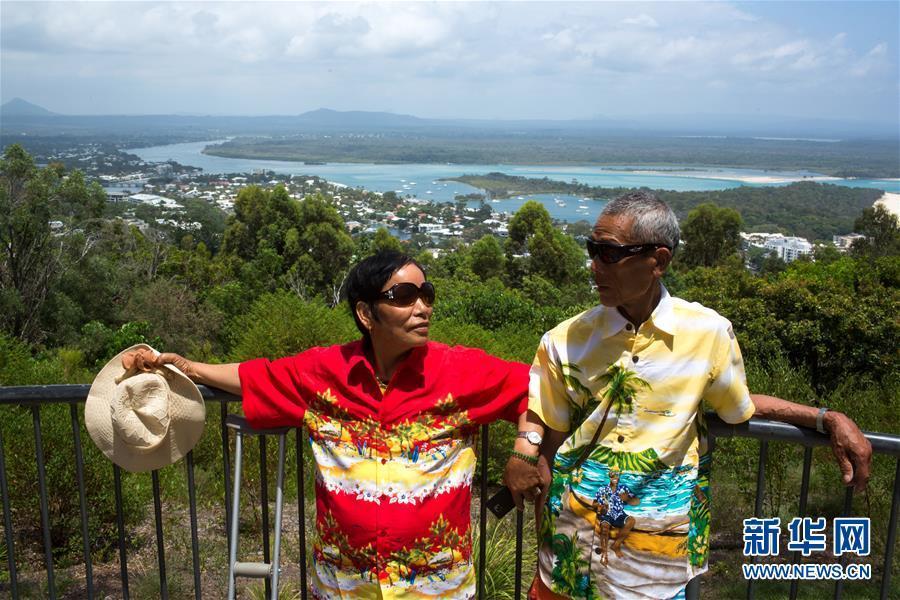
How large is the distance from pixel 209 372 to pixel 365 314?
0.62 meters

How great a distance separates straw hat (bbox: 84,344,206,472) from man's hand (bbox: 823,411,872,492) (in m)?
2.04

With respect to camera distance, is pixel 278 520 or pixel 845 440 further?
pixel 278 520

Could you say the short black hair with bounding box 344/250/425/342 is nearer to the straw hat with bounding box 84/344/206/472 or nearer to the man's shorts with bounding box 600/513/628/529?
the straw hat with bounding box 84/344/206/472

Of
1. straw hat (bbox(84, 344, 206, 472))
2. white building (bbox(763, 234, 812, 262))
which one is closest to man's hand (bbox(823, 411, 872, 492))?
straw hat (bbox(84, 344, 206, 472))

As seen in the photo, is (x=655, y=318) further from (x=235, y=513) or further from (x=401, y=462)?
(x=235, y=513)

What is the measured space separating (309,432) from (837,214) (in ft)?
354

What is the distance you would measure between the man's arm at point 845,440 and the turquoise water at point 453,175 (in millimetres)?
94174

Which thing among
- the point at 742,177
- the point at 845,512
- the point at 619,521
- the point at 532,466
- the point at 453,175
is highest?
the point at 742,177

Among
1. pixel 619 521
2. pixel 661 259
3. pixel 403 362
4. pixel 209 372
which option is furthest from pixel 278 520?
pixel 661 259

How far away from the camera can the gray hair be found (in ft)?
6.68

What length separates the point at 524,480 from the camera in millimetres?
2215

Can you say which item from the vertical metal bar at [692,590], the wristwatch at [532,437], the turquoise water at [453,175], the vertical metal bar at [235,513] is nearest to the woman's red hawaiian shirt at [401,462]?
the wristwatch at [532,437]

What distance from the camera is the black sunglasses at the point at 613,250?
6.69 ft

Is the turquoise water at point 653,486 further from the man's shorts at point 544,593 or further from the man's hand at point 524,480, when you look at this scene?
the man's shorts at point 544,593
